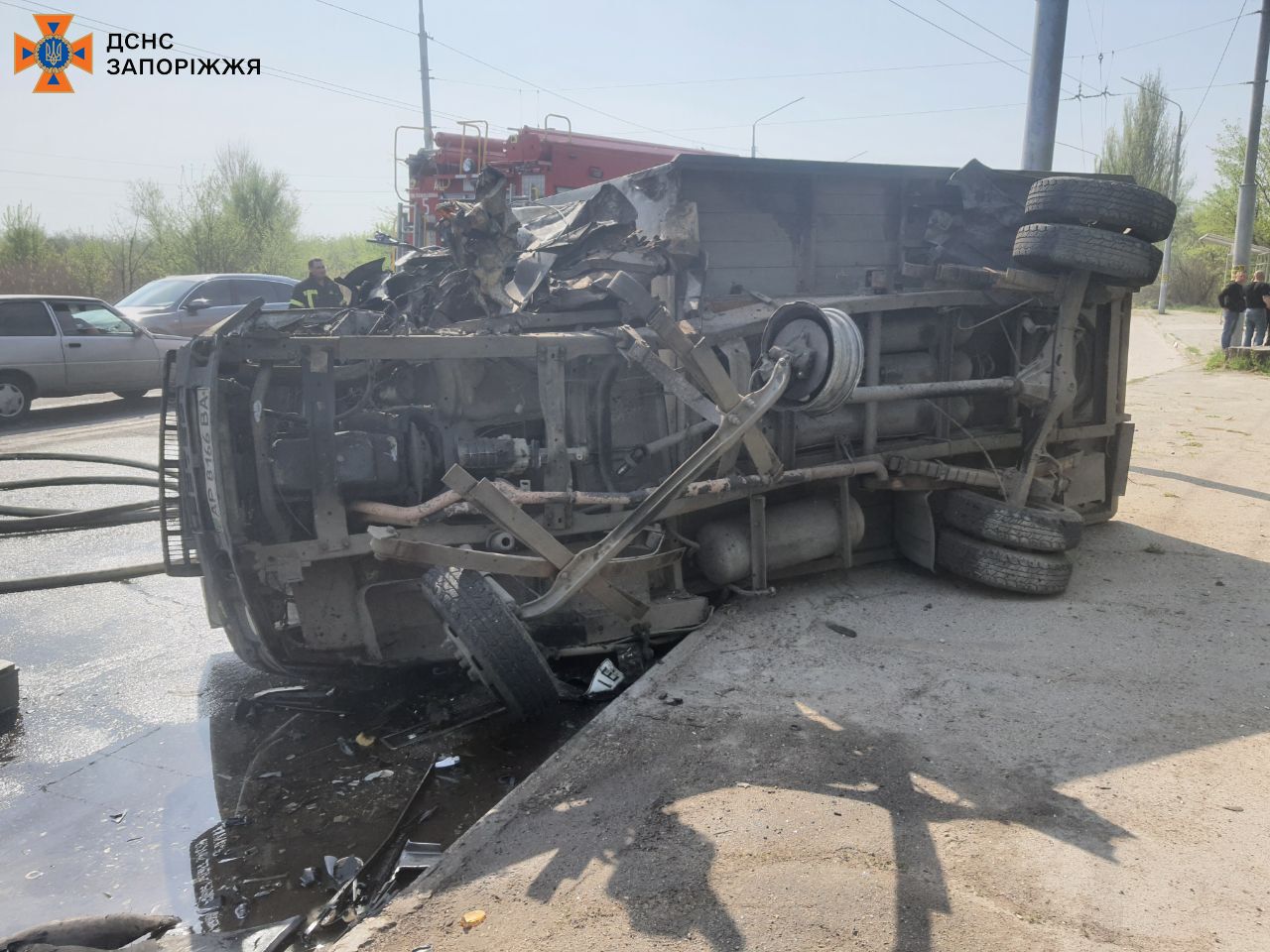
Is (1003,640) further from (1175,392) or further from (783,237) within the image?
(1175,392)

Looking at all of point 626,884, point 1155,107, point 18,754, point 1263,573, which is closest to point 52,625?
point 18,754

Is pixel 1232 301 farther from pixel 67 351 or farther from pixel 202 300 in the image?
pixel 67 351

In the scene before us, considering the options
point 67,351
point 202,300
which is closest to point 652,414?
point 67,351

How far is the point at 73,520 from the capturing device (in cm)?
669

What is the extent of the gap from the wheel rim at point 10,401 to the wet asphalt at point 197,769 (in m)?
7.45

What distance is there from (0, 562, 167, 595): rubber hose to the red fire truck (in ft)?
21.9

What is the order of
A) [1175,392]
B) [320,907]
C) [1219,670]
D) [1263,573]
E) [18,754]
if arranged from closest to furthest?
[320,907], [18,754], [1219,670], [1263,573], [1175,392]

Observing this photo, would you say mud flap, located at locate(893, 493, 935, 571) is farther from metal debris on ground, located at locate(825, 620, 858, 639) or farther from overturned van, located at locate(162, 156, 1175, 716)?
metal debris on ground, located at locate(825, 620, 858, 639)

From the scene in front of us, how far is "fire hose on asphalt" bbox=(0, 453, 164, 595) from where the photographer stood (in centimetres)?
573

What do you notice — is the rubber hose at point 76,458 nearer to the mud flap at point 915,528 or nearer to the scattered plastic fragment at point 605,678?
the scattered plastic fragment at point 605,678

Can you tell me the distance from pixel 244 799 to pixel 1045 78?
8.74 meters

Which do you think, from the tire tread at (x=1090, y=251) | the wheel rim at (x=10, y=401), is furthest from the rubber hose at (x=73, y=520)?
the wheel rim at (x=10, y=401)

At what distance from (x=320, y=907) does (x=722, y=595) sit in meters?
2.68

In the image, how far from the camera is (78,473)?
8.57m
